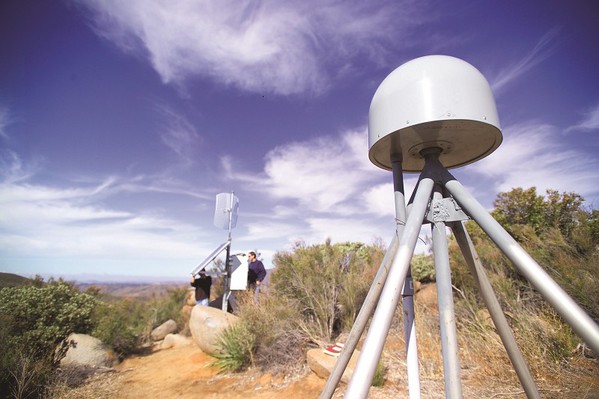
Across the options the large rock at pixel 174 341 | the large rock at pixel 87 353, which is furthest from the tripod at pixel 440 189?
the large rock at pixel 174 341

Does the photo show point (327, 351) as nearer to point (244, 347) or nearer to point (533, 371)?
point (244, 347)

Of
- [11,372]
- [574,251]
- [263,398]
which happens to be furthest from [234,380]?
[574,251]

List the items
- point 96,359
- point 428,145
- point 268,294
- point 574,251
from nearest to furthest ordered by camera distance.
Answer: point 428,145 < point 574,251 < point 96,359 < point 268,294

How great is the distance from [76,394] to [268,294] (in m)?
3.88

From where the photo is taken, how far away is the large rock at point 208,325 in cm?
652

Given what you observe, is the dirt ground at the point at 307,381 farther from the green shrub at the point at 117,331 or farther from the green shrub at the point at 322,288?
the green shrub at the point at 322,288

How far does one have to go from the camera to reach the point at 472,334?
4.48 m

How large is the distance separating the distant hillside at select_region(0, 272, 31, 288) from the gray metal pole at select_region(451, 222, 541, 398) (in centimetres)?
816

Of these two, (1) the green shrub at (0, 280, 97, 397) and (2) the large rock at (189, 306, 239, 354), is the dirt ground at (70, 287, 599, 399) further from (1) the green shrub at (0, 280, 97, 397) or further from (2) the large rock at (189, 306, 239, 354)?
(1) the green shrub at (0, 280, 97, 397)

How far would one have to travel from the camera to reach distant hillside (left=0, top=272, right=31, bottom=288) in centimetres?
559

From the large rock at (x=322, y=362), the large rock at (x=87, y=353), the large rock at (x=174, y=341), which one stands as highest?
the large rock at (x=322, y=362)

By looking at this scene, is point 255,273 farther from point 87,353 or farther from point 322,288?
point 87,353

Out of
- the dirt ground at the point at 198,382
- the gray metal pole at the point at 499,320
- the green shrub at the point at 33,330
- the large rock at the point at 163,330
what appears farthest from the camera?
the large rock at the point at 163,330

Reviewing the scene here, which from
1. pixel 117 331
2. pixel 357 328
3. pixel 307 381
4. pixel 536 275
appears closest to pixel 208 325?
pixel 117 331
